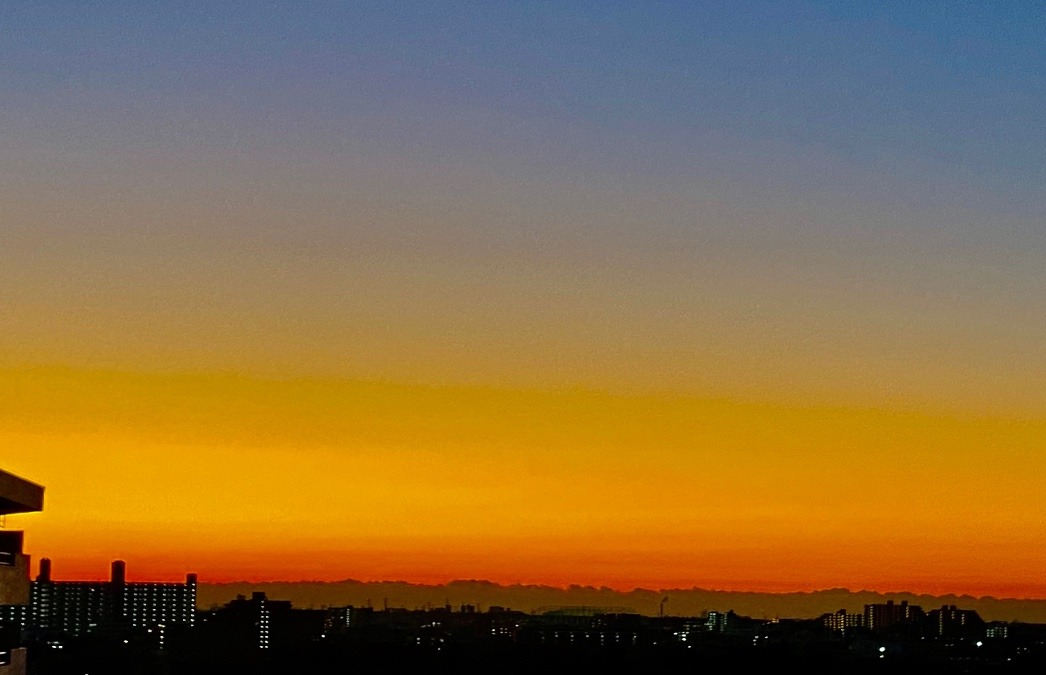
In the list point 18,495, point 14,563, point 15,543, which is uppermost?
point 18,495

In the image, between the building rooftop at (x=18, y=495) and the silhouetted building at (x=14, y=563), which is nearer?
the building rooftop at (x=18, y=495)

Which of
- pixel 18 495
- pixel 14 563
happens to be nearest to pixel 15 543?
pixel 14 563

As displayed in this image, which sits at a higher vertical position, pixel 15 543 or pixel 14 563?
pixel 15 543

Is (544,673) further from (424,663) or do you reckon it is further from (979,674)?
(979,674)

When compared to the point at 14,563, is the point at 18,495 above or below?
above

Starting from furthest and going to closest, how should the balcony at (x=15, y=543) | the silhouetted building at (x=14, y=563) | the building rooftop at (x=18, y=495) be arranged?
the silhouetted building at (x=14, y=563) < the balcony at (x=15, y=543) < the building rooftop at (x=18, y=495)

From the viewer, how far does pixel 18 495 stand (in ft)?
197

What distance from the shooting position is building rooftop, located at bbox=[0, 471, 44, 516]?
58.4 metres

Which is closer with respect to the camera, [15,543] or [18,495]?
[18,495]

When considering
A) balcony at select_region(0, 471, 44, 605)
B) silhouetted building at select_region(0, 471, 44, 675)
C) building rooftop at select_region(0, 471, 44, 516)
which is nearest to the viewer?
building rooftop at select_region(0, 471, 44, 516)

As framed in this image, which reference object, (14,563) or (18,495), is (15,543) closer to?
(14,563)

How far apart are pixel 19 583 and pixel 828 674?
480 feet

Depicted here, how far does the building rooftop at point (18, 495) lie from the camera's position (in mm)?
58438

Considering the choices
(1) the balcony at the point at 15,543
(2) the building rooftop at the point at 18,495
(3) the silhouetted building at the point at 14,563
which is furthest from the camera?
(3) the silhouetted building at the point at 14,563
